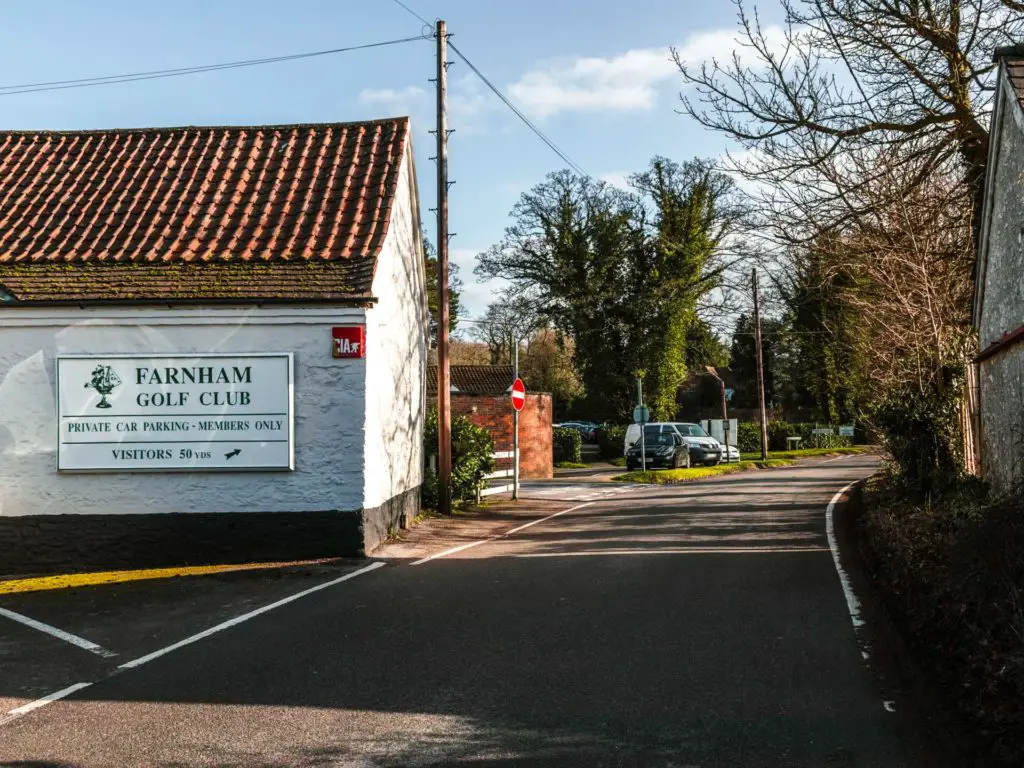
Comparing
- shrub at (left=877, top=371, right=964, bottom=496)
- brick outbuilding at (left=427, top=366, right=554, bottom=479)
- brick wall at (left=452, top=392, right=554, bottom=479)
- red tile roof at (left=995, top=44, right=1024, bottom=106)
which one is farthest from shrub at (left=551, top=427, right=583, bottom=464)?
red tile roof at (left=995, top=44, right=1024, bottom=106)

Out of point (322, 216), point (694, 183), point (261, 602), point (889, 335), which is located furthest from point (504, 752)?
point (694, 183)

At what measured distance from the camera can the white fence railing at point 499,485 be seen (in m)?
22.9

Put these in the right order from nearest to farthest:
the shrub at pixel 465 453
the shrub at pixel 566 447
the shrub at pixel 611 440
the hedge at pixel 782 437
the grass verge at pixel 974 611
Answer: the grass verge at pixel 974 611, the shrub at pixel 465 453, the shrub at pixel 566 447, the shrub at pixel 611 440, the hedge at pixel 782 437

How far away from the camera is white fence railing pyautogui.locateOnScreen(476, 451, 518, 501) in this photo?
22.9 meters

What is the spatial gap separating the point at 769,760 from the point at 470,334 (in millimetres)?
60696

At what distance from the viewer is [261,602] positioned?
10352 millimetres

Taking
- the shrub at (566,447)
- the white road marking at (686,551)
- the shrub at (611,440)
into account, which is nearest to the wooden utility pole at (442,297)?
the white road marking at (686,551)

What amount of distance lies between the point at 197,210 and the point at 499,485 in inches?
561

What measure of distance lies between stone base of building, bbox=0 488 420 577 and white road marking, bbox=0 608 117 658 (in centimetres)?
308

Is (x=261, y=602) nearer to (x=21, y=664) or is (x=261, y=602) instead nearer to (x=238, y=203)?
(x=21, y=664)

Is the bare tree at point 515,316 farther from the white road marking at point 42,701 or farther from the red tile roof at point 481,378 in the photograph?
the white road marking at point 42,701

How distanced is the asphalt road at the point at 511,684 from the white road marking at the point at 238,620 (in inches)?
5.0

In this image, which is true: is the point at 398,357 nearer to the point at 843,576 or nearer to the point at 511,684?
the point at 843,576

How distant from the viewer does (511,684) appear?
22.1ft
